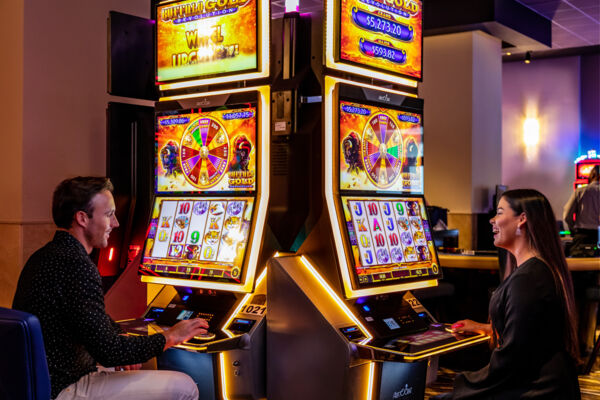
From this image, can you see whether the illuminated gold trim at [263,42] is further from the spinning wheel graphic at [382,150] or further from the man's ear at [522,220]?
the man's ear at [522,220]

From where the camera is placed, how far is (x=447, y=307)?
208 inches

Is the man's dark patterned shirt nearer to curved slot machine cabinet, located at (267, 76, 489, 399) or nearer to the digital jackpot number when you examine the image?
curved slot machine cabinet, located at (267, 76, 489, 399)

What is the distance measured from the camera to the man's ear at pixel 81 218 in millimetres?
2324

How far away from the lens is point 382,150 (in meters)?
3.20

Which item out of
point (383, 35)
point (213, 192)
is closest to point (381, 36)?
point (383, 35)

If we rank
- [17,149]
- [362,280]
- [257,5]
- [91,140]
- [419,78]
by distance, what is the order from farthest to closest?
1. [91,140]
2. [17,149]
3. [419,78]
4. [257,5]
5. [362,280]

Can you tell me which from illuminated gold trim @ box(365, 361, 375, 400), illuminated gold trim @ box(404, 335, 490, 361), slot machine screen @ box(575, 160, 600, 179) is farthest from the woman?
slot machine screen @ box(575, 160, 600, 179)

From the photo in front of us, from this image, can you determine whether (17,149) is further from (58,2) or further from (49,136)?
(58,2)

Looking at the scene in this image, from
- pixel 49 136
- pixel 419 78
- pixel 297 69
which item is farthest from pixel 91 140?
pixel 419 78

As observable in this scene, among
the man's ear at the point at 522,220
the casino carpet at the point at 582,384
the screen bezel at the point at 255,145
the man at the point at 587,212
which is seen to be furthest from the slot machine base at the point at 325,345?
the man at the point at 587,212

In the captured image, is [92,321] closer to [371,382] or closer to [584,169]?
[371,382]

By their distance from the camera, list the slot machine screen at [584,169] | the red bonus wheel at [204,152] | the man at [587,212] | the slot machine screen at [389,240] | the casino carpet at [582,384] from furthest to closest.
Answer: the slot machine screen at [584,169] < the man at [587,212] < the casino carpet at [582,384] < the red bonus wheel at [204,152] < the slot machine screen at [389,240]

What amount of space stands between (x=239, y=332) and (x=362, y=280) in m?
0.60

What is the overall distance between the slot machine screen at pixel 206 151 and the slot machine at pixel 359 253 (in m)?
0.39
